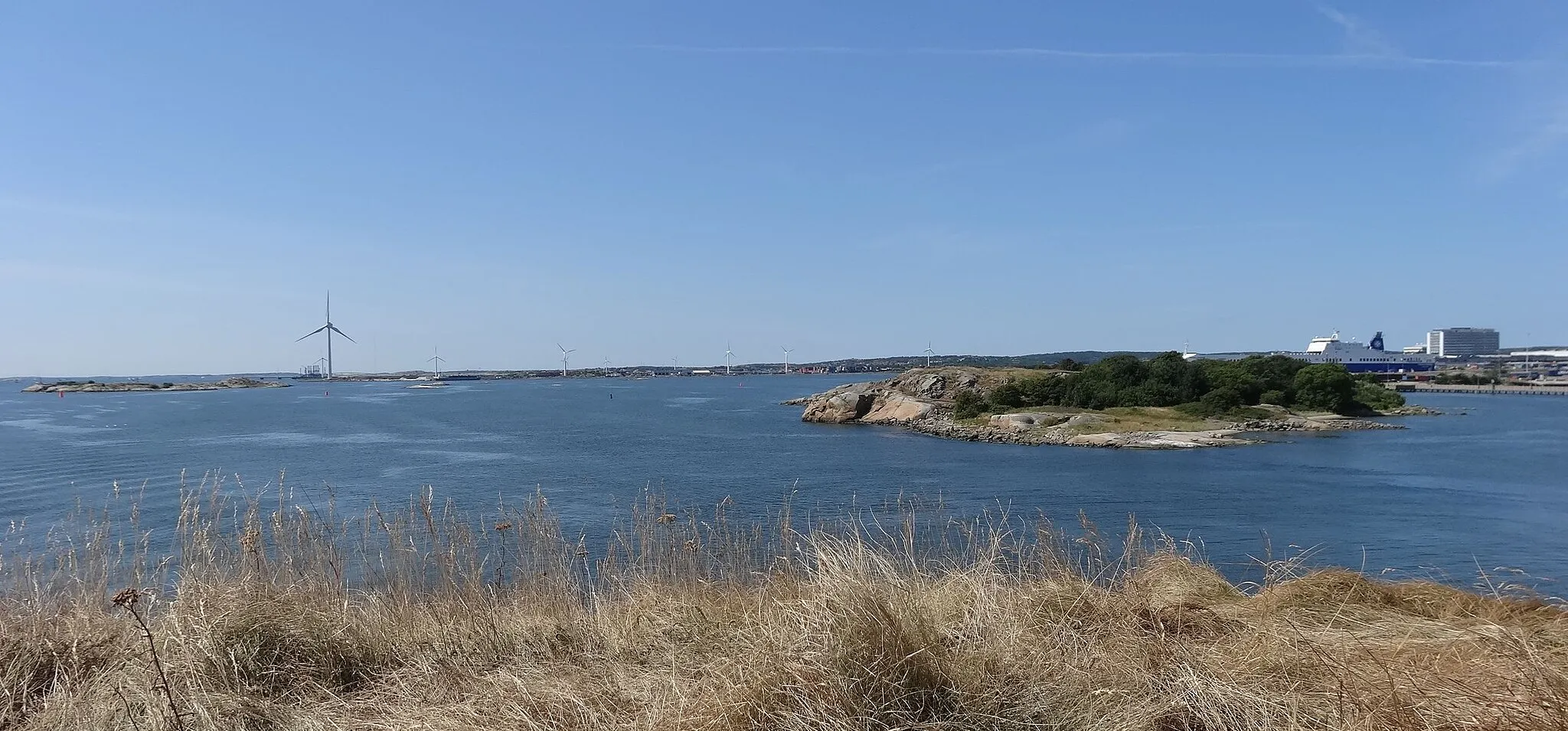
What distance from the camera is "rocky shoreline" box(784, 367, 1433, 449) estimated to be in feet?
186

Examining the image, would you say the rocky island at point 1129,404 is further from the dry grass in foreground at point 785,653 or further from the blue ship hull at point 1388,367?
the blue ship hull at point 1388,367

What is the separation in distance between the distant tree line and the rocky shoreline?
8.95 feet

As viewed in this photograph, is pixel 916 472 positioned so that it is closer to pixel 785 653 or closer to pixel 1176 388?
pixel 785 653

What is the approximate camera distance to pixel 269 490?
30.0m

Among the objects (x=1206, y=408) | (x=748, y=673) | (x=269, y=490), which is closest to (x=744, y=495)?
(x=269, y=490)

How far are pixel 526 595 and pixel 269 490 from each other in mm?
26038

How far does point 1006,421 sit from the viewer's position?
216 ft

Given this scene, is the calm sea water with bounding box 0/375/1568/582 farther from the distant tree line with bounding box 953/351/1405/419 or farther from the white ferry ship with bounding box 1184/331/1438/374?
the white ferry ship with bounding box 1184/331/1438/374

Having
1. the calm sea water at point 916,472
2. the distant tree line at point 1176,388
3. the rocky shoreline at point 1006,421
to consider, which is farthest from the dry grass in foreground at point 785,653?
the distant tree line at point 1176,388

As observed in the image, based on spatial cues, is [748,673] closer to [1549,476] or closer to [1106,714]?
[1106,714]

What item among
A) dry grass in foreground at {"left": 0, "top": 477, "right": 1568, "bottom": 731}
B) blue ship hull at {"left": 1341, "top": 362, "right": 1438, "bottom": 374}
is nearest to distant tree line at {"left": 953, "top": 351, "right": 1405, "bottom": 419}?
dry grass in foreground at {"left": 0, "top": 477, "right": 1568, "bottom": 731}

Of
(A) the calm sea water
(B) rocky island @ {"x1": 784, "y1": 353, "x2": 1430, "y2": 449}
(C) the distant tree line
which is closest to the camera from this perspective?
(A) the calm sea water

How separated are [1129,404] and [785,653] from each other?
7089cm

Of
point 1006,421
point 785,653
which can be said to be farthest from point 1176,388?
point 785,653
